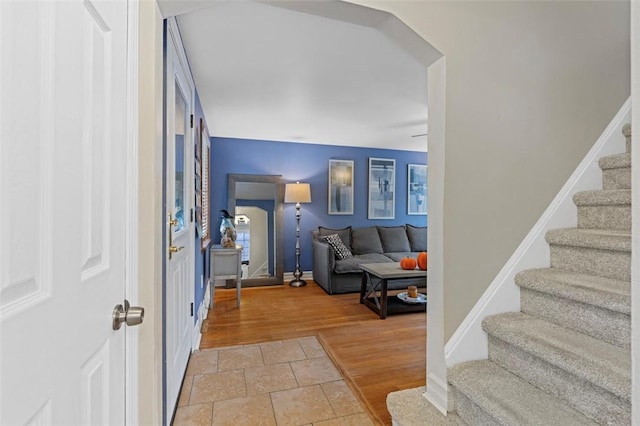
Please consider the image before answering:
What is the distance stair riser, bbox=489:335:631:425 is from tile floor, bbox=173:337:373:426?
83 cm

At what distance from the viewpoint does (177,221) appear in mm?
1723

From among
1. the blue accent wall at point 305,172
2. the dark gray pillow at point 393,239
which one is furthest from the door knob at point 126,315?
the dark gray pillow at point 393,239

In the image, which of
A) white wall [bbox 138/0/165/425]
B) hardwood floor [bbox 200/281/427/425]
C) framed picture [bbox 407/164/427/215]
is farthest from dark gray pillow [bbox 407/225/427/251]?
white wall [bbox 138/0/165/425]

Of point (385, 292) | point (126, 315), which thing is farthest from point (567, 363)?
point (385, 292)

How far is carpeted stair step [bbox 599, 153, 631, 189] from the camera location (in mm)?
1562

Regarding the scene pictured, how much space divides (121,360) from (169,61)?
1.40m

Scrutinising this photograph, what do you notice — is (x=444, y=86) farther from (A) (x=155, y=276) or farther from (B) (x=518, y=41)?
(A) (x=155, y=276)

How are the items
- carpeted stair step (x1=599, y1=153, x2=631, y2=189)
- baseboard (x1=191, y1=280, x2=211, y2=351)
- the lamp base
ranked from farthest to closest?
the lamp base
baseboard (x1=191, y1=280, x2=211, y2=351)
carpeted stair step (x1=599, y1=153, x2=631, y2=189)

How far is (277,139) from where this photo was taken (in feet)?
16.5

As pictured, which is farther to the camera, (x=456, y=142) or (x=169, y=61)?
(x=169, y=61)

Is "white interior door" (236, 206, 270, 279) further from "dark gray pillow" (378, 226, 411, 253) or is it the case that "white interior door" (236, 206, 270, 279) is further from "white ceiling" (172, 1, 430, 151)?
"dark gray pillow" (378, 226, 411, 253)

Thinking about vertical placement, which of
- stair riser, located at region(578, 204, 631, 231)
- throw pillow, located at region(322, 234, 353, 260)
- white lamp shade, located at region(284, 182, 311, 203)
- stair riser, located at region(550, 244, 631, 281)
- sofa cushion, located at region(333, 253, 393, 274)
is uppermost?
white lamp shade, located at region(284, 182, 311, 203)

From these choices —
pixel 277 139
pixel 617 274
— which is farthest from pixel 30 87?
pixel 277 139

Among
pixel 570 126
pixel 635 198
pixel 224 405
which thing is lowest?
pixel 224 405
